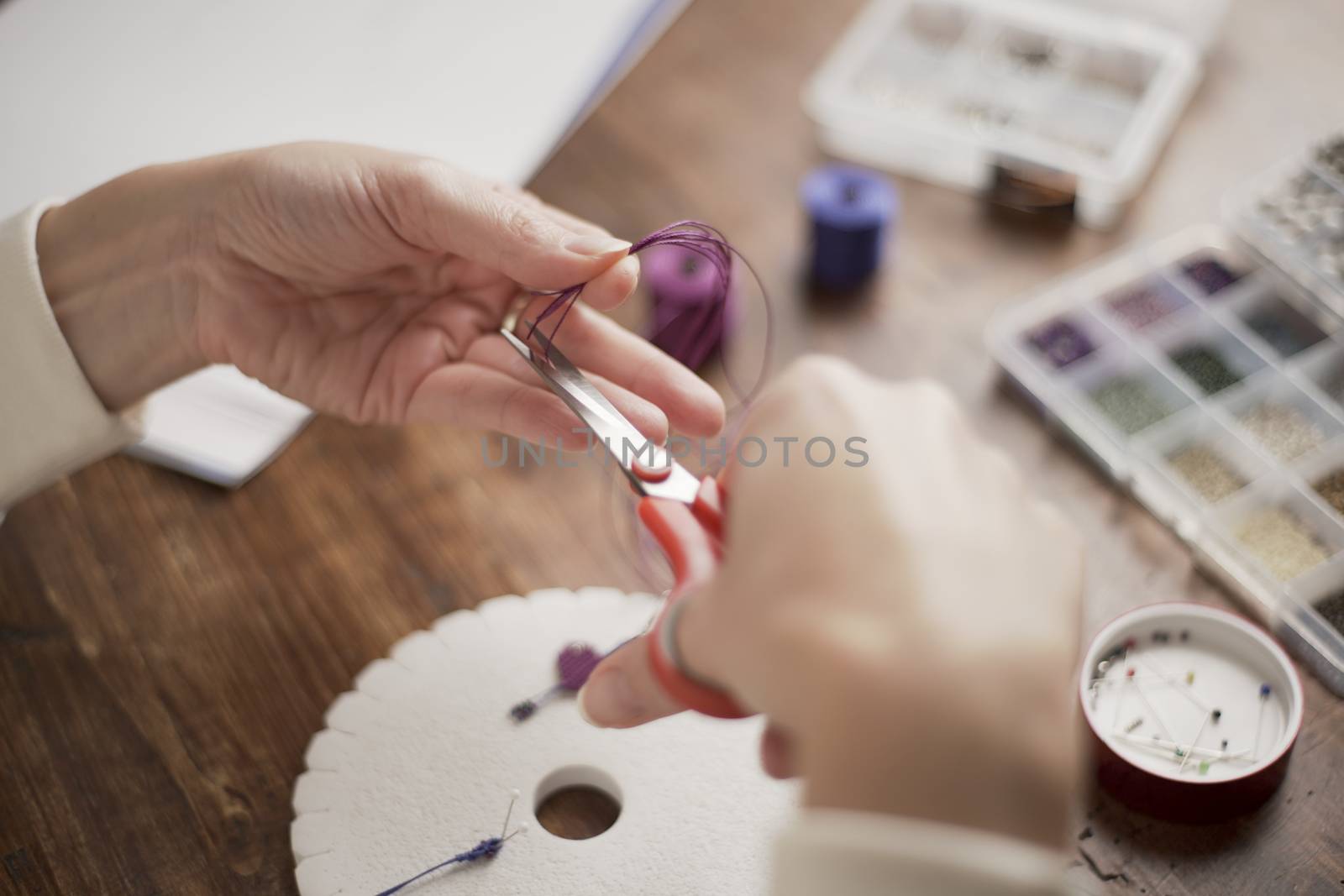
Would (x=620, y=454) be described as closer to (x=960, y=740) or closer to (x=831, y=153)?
(x=960, y=740)

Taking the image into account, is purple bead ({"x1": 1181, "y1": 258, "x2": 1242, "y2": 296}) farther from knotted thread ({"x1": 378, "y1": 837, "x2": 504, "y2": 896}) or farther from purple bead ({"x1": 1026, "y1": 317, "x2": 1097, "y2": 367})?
knotted thread ({"x1": 378, "y1": 837, "x2": 504, "y2": 896})

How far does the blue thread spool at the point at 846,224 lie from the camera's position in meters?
1.23

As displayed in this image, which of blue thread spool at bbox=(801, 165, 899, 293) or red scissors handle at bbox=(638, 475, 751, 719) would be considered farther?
blue thread spool at bbox=(801, 165, 899, 293)

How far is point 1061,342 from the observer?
1213 millimetres

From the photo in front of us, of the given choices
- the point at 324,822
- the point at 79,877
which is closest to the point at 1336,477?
the point at 324,822

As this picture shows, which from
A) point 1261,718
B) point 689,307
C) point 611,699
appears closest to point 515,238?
point 689,307

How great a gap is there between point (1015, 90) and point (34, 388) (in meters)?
1.16

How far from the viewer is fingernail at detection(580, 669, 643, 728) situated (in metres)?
0.69

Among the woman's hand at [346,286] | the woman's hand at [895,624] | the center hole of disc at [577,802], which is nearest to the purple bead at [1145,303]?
the woman's hand at [346,286]

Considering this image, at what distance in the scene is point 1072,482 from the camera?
1116mm

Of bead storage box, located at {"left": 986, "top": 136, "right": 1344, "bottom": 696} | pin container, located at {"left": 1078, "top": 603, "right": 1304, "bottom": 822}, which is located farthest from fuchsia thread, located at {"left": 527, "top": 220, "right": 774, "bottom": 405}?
pin container, located at {"left": 1078, "top": 603, "right": 1304, "bottom": 822}

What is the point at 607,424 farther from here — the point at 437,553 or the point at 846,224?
the point at 846,224

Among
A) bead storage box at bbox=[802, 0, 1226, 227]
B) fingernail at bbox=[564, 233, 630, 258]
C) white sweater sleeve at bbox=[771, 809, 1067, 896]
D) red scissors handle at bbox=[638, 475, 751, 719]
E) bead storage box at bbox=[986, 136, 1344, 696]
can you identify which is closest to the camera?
white sweater sleeve at bbox=[771, 809, 1067, 896]

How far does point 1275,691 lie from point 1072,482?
28 centimetres
